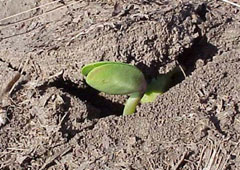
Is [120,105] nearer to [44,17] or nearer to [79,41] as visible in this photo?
[79,41]

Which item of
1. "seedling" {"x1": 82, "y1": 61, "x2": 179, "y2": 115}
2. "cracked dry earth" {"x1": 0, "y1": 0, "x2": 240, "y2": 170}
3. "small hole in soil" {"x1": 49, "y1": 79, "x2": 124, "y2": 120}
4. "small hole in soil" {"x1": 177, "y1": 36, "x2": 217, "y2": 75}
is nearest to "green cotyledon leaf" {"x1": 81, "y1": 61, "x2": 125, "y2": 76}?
"seedling" {"x1": 82, "y1": 61, "x2": 179, "y2": 115}

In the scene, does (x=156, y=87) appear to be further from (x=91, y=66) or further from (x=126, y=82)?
(x=91, y=66)

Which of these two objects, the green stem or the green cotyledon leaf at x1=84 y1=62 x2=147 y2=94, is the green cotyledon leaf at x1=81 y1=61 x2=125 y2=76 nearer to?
the green cotyledon leaf at x1=84 y1=62 x2=147 y2=94

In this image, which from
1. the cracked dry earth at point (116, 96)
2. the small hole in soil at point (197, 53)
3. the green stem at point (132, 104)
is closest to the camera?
the cracked dry earth at point (116, 96)

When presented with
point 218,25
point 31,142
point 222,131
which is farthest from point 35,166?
point 218,25

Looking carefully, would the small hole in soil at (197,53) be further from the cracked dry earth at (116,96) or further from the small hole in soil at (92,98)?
the small hole in soil at (92,98)

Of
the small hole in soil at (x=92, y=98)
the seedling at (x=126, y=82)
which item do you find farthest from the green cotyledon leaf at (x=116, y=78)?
the small hole in soil at (x=92, y=98)

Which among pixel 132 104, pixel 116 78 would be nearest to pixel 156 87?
pixel 132 104
